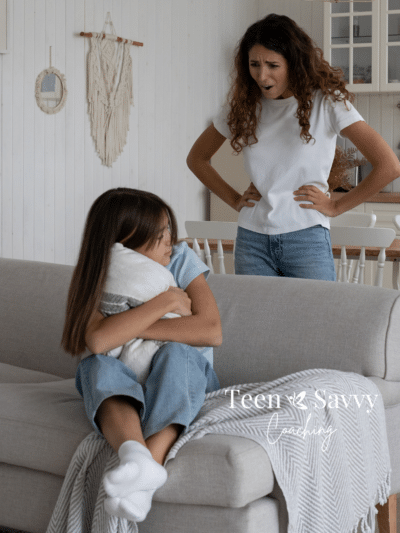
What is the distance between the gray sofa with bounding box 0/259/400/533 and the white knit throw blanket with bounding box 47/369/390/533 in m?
0.05

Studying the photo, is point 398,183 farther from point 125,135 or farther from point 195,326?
point 195,326

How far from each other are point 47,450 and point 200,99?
419cm

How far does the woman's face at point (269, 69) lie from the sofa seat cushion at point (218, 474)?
111cm

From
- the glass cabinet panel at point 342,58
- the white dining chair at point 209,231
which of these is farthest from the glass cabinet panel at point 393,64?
the white dining chair at point 209,231

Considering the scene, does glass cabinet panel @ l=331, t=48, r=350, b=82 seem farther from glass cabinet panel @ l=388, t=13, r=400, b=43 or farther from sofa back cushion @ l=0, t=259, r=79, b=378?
sofa back cushion @ l=0, t=259, r=79, b=378

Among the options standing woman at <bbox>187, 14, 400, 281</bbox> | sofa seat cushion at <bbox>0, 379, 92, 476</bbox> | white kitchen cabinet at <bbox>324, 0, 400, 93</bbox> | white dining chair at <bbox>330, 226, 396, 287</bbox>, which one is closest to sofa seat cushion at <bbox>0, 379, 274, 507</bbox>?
sofa seat cushion at <bbox>0, 379, 92, 476</bbox>

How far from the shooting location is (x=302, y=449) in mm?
1508

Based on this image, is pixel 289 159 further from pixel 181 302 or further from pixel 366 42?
pixel 366 42

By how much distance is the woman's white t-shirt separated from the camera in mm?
2131

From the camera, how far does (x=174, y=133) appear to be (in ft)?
17.0

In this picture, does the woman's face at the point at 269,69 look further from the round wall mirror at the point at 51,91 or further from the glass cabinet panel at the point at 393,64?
the glass cabinet panel at the point at 393,64

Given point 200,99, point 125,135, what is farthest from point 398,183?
point 125,135

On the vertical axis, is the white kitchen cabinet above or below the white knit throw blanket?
above

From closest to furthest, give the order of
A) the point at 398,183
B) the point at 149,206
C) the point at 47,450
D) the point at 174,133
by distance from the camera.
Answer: the point at 47,450, the point at 149,206, the point at 174,133, the point at 398,183
